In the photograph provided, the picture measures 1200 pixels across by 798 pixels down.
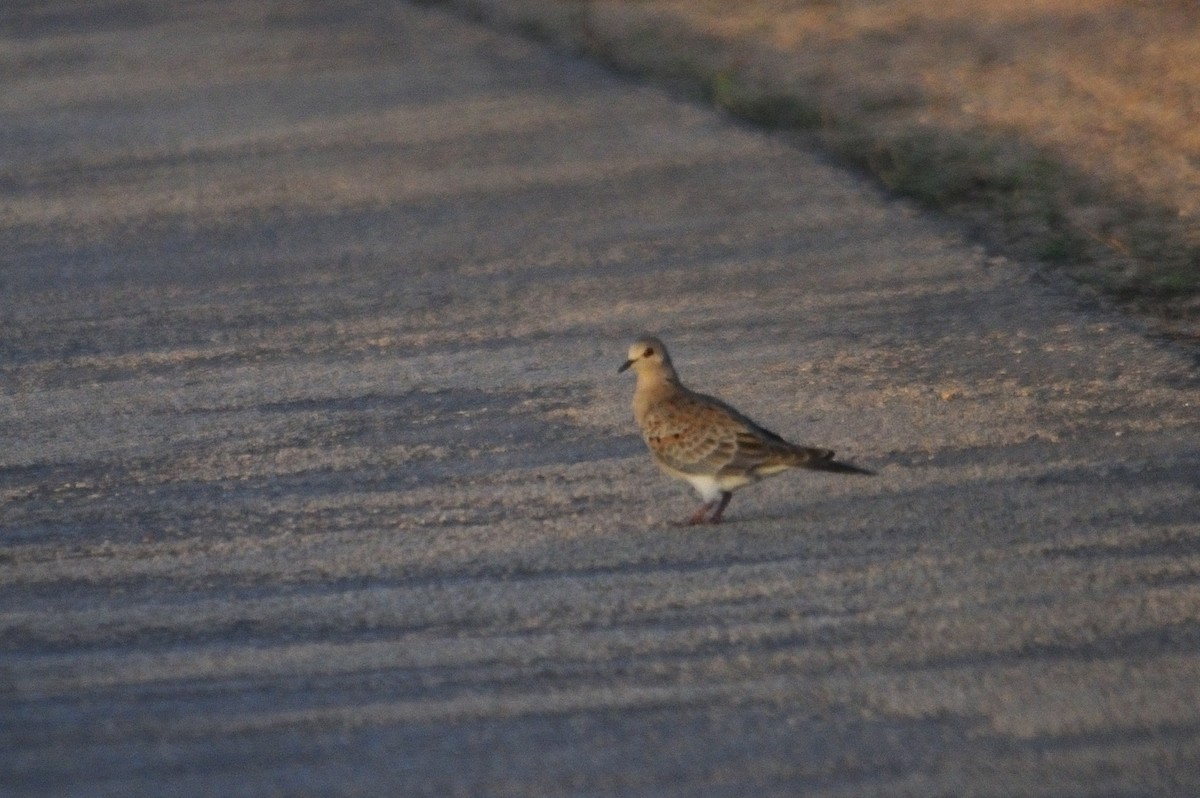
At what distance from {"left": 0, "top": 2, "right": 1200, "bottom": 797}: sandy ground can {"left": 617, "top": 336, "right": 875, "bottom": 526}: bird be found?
16 cm

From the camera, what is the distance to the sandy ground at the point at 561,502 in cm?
588

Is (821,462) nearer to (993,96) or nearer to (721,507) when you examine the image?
(721,507)

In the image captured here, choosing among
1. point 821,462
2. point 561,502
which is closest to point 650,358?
point 561,502

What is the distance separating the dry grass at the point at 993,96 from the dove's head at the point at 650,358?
111 inches

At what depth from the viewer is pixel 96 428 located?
9406mm

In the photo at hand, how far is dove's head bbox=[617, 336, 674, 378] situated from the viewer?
28.0 ft

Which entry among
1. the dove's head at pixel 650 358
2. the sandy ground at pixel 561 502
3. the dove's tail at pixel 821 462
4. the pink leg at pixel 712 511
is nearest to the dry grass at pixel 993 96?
the sandy ground at pixel 561 502

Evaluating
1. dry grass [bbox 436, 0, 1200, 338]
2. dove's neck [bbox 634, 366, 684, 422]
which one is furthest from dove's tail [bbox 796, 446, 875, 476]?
dry grass [bbox 436, 0, 1200, 338]

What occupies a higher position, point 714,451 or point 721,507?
point 714,451

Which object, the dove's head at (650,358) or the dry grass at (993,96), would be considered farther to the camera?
the dry grass at (993,96)

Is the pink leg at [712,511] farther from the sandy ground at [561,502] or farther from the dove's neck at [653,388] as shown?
the dove's neck at [653,388]

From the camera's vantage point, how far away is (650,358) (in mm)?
8586

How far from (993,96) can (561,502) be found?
9598mm

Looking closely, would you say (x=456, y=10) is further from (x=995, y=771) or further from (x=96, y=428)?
(x=995, y=771)
